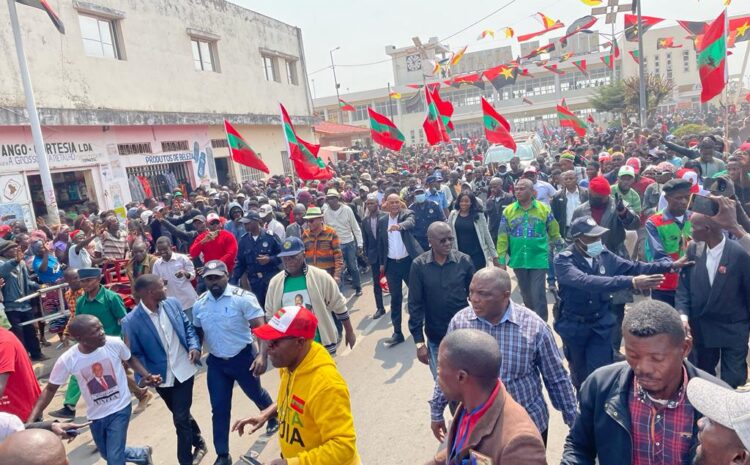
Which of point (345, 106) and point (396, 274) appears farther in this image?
point (345, 106)

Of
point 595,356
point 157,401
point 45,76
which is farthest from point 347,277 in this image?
point 45,76

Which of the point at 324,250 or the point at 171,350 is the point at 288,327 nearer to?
the point at 171,350

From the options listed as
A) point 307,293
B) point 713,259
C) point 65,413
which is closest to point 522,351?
point 713,259

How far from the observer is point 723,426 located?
1.59m

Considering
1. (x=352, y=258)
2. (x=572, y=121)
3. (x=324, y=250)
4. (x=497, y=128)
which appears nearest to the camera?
(x=324, y=250)

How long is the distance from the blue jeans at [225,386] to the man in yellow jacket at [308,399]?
1.73 metres

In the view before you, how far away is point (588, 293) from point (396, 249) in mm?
3462

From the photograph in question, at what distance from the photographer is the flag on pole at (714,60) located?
8438 millimetres

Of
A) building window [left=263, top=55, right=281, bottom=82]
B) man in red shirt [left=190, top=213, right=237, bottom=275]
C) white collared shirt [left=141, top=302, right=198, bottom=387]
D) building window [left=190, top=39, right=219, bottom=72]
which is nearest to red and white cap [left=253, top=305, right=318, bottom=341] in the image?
white collared shirt [left=141, top=302, right=198, bottom=387]

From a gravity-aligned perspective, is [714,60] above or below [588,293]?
above

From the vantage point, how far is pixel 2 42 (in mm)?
13016

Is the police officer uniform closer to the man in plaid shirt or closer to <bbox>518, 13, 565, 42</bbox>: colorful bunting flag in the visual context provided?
the man in plaid shirt

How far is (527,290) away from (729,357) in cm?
250

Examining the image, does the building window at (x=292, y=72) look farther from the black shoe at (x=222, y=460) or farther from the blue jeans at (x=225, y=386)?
the black shoe at (x=222, y=460)
